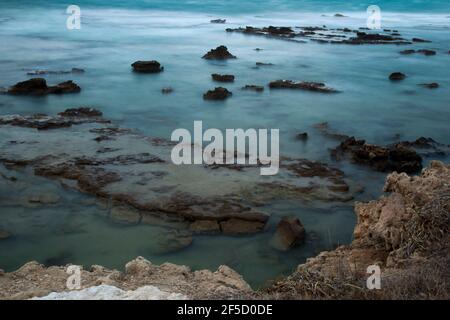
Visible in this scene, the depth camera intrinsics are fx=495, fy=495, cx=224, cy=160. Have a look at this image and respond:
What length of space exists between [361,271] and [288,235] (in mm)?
2242

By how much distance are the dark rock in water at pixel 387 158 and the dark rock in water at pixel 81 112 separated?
633cm

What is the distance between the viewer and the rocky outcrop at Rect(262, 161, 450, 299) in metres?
3.70

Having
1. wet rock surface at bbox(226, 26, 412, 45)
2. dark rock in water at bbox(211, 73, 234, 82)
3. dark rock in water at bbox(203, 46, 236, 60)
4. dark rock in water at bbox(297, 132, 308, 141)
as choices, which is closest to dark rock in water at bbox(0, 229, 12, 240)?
dark rock in water at bbox(297, 132, 308, 141)

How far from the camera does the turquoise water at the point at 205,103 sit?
6.91 metres

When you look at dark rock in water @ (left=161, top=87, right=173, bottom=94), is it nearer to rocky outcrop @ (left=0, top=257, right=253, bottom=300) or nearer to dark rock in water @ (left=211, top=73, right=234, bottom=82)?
dark rock in water @ (left=211, top=73, right=234, bottom=82)

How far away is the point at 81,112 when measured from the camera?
13.0 meters

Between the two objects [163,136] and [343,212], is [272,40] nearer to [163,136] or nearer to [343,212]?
[163,136]

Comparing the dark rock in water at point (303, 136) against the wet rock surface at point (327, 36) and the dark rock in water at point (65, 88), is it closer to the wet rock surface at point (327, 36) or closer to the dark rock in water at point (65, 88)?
the dark rock in water at point (65, 88)

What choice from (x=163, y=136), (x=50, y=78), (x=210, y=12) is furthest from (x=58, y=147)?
(x=210, y=12)

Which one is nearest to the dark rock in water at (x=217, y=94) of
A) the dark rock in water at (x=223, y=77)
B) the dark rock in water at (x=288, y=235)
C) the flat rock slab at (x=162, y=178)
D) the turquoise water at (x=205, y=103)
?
the turquoise water at (x=205, y=103)

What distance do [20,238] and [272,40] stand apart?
25.4m

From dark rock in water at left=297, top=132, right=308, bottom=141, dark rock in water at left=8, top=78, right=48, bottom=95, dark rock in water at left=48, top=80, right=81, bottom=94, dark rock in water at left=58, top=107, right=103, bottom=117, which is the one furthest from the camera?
dark rock in water at left=48, top=80, right=81, bottom=94

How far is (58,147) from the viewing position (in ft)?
33.2

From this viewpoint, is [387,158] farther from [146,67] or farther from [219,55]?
[219,55]
